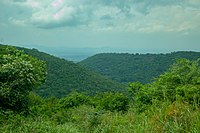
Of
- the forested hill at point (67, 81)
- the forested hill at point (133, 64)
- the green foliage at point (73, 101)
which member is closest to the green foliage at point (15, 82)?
the green foliage at point (73, 101)

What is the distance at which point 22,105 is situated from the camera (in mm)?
13359

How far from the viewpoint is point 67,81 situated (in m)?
33.9

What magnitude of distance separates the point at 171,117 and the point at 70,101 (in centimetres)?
1500

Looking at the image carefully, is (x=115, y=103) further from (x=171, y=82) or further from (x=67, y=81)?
(x=67, y=81)

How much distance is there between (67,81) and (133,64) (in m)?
27.9

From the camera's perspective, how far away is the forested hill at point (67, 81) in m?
30.2

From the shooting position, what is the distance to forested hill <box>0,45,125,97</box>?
3025cm

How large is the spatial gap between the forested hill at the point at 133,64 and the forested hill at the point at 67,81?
32.1 ft

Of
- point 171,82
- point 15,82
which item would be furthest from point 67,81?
point 15,82

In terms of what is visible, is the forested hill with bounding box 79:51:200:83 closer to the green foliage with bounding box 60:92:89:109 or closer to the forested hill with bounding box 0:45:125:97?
the forested hill with bounding box 0:45:125:97

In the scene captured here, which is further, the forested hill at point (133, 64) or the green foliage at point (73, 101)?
the forested hill at point (133, 64)

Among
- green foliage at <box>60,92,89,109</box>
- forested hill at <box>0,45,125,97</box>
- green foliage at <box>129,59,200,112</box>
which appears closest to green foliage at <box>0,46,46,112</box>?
green foliage at <box>129,59,200,112</box>

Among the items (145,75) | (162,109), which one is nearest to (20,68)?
(162,109)

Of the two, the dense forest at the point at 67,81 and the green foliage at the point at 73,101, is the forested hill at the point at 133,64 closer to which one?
the dense forest at the point at 67,81
